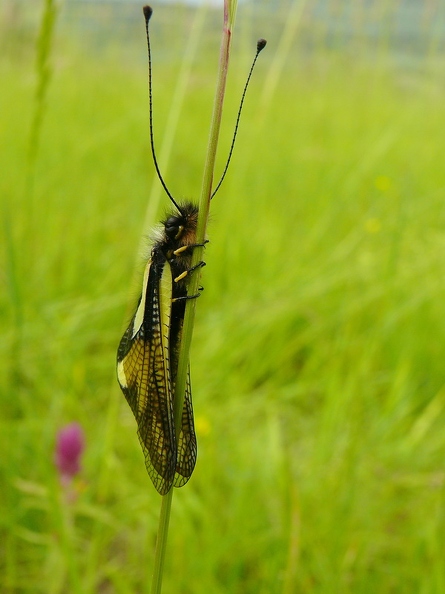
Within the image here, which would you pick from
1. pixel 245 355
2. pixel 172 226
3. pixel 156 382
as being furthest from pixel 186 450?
pixel 245 355

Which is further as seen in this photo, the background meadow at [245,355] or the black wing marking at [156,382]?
the background meadow at [245,355]

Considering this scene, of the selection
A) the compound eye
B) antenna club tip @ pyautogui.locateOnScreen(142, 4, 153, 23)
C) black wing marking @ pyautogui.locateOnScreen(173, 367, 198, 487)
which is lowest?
black wing marking @ pyautogui.locateOnScreen(173, 367, 198, 487)

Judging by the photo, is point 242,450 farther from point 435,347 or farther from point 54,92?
point 54,92

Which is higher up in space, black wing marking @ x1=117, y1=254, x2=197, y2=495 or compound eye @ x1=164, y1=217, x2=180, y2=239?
compound eye @ x1=164, y1=217, x2=180, y2=239

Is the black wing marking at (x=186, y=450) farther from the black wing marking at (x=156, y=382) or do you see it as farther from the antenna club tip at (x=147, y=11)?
the antenna club tip at (x=147, y=11)

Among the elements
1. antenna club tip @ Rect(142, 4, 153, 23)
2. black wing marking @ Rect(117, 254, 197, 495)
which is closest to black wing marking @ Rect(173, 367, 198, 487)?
black wing marking @ Rect(117, 254, 197, 495)

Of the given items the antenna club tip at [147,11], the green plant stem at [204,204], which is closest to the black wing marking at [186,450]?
the green plant stem at [204,204]

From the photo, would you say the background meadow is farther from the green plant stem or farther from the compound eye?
the green plant stem

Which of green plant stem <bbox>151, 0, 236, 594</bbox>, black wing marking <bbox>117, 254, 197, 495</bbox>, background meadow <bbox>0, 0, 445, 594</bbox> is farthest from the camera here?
background meadow <bbox>0, 0, 445, 594</bbox>

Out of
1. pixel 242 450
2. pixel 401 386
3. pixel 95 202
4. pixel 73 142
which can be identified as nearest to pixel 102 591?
pixel 242 450
